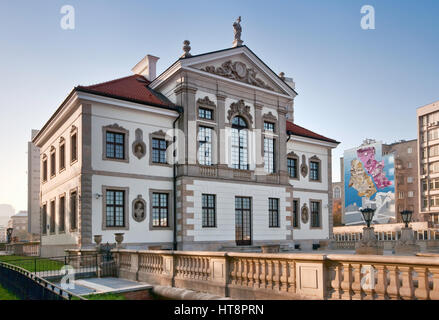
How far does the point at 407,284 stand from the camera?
761 cm

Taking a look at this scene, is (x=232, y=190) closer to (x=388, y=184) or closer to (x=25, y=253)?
(x=25, y=253)

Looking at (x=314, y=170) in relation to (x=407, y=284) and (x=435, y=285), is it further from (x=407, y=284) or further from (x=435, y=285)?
(x=435, y=285)

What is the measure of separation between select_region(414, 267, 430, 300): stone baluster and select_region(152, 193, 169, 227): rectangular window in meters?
21.0

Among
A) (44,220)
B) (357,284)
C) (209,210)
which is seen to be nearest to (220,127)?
(209,210)

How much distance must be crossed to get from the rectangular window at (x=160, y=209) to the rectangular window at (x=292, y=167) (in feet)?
40.8

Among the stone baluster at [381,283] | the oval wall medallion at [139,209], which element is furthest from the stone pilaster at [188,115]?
the stone baluster at [381,283]

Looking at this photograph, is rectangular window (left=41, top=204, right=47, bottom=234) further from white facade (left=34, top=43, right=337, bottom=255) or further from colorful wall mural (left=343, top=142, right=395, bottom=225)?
colorful wall mural (left=343, top=142, right=395, bottom=225)

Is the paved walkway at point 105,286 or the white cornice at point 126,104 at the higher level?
the white cornice at point 126,104

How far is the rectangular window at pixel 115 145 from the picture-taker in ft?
85.1

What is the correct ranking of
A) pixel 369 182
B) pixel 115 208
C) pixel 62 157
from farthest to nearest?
pixel 369 182
pixel 62 157
pixel 115 208

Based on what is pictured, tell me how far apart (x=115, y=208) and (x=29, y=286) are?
41.7 ft

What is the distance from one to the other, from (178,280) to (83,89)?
15185mm

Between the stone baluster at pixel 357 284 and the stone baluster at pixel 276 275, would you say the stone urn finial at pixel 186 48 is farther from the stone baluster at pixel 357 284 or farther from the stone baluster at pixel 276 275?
the stone baluster at pixel 357 284
